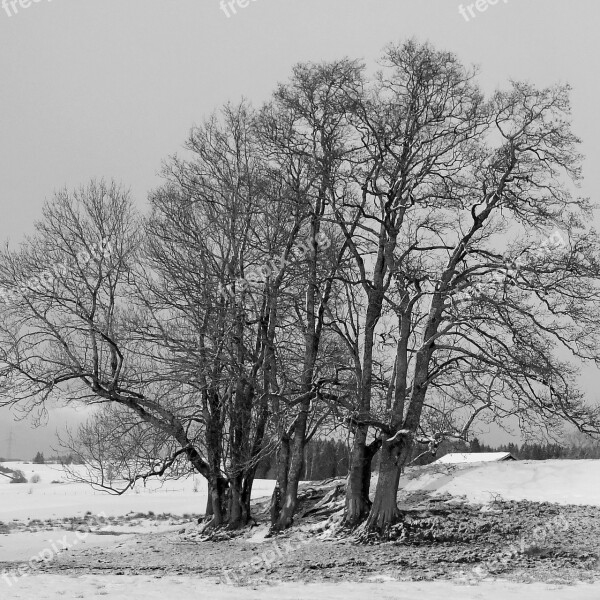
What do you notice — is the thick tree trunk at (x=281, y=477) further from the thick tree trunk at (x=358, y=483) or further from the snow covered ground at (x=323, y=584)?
the snow covered ground at (x=323, y=584)

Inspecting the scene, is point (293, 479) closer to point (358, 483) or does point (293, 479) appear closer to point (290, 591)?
point (358, 483)

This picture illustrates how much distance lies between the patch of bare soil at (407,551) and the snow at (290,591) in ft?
2.04

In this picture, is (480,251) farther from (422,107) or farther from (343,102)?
(343,102)

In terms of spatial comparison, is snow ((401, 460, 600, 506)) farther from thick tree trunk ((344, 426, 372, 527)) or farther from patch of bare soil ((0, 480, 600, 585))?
thick tree trunk ((344, 426, 372, 527))

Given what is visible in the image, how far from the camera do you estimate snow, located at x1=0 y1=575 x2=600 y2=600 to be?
9438mm

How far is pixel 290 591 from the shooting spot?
32.5 ft

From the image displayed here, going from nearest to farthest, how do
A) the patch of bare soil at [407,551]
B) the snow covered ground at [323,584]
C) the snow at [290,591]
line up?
the snow at [290,591]
the snow covered ground at [323,584]
the patch of bare soil at [407,551]

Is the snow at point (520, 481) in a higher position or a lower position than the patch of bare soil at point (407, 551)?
higher

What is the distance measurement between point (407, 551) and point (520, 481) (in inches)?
264

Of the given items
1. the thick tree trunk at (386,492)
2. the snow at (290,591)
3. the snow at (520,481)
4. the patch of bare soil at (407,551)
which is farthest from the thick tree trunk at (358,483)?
the snow at (290,591)

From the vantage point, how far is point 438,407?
53.3 feet

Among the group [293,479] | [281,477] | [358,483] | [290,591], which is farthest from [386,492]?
[290,591]

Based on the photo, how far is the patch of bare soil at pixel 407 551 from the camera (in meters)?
11.6

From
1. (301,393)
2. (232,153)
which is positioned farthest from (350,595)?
(232,153)
